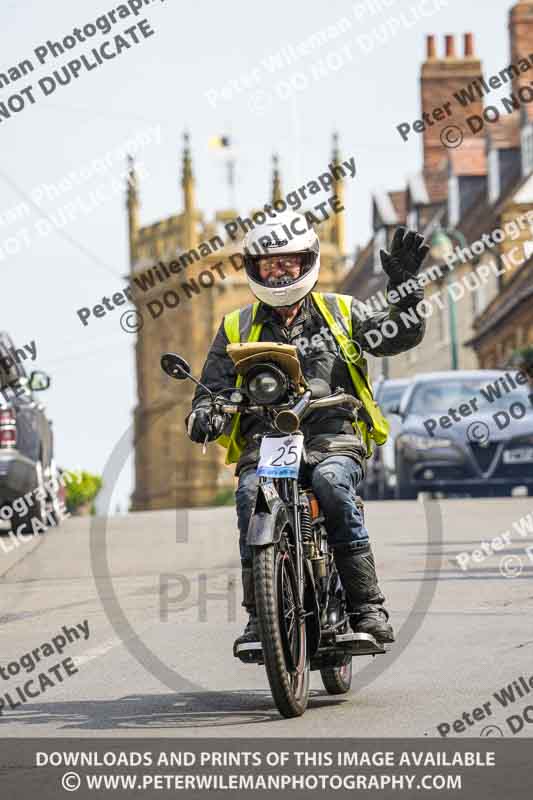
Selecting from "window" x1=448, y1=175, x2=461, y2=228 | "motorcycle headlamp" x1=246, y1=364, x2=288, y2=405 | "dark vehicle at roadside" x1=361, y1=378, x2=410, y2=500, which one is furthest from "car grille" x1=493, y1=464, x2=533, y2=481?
"window" x1=448, y1=175, x2=461, y2=228

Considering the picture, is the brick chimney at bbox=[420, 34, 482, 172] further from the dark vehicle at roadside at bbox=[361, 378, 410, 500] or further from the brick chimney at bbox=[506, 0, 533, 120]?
the dark vehicle at roadside at bbox=[361, 378, 410, 500]

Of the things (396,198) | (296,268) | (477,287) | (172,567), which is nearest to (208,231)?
(396,198)

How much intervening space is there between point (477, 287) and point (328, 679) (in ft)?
190

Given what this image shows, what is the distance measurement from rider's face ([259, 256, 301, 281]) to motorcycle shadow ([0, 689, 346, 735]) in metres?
1.68

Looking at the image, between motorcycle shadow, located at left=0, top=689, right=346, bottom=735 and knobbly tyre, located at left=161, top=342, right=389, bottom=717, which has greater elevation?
knobbly tyre, located at left=161, top=342, right=389, bottom=717

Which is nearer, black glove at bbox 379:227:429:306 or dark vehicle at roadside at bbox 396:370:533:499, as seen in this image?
black glove at bbox 379:227:429:306

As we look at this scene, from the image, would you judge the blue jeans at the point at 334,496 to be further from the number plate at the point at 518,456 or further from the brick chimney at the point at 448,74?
the brick chimney at the point at 448,74

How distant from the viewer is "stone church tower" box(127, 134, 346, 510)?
118 m

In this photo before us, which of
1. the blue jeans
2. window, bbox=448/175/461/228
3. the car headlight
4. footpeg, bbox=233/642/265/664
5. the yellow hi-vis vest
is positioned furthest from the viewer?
window, bbox=448/175/461/228

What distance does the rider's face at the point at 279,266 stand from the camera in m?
8.27
